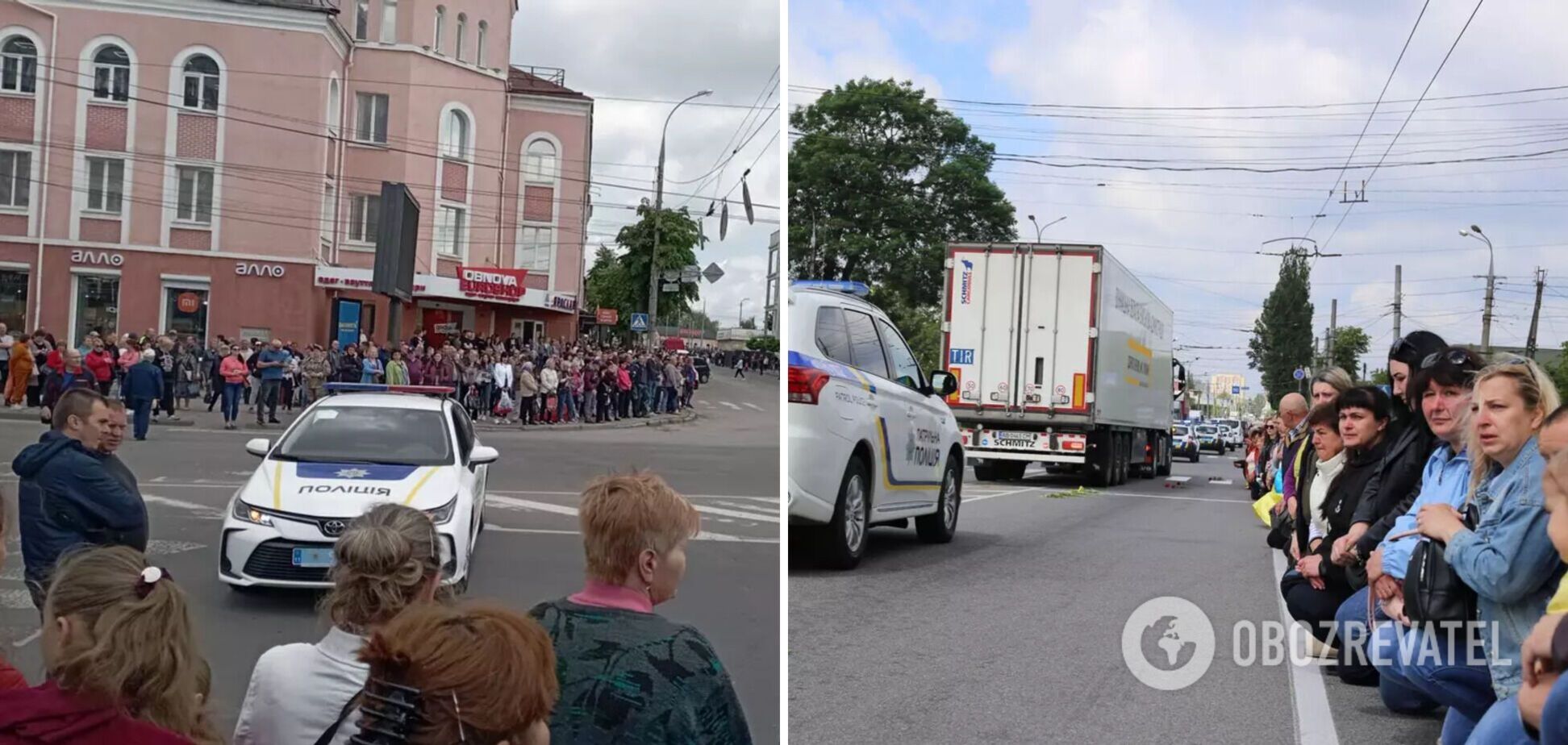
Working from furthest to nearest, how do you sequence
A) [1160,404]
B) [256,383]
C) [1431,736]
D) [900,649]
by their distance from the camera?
[1160,404] → [256,383] → [900,649] → [1431,736]

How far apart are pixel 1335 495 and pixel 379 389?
585 centimetres

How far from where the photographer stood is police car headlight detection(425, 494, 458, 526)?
326 inches

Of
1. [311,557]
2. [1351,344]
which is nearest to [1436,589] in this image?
[311,557]

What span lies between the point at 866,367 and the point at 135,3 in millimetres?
4982

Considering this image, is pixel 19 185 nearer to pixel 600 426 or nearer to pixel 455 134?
pixel 455 134

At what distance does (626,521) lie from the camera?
2.67 metres

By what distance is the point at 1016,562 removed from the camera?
34.4 feet

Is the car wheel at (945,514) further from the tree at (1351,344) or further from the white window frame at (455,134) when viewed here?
the tree at (1351,344)

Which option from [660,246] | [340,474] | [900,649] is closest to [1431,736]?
[900,649]

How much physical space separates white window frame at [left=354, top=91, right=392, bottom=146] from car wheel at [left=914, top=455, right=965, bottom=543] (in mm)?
5163

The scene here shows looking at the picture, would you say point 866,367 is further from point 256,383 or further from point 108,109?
point 108,109

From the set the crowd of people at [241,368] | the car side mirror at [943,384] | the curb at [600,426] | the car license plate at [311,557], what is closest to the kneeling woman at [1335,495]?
the car side mirror at [943,384]

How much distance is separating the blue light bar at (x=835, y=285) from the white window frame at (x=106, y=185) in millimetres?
4020

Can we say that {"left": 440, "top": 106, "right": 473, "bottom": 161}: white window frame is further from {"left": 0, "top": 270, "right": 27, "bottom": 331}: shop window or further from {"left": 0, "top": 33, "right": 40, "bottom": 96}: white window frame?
{"left": 0, "top": 270, "right": 27, "bottom": 331}: shop window
